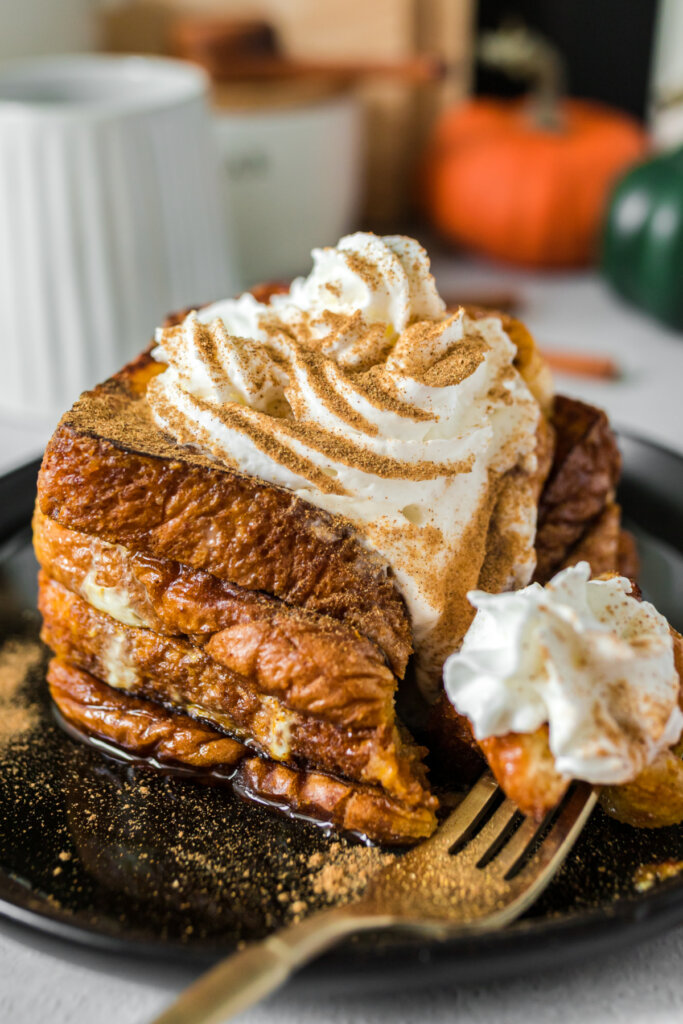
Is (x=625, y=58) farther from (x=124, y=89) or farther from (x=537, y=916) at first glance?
(x=537, y=916)

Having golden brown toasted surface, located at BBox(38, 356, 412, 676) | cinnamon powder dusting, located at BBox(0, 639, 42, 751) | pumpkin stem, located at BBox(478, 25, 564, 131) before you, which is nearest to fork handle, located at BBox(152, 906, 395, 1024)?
golden brown toasted surface, located at BBox(38, 356, 412, 676)

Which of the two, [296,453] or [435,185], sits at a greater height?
[296,453]

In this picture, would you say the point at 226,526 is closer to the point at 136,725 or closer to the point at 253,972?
the point at 136,725

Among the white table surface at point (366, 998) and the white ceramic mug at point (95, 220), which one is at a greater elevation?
the white ceramic mug at point (95, 220)

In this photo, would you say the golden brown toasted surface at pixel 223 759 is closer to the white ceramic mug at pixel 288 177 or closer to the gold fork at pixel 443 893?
the gold fork at pixel 443 893

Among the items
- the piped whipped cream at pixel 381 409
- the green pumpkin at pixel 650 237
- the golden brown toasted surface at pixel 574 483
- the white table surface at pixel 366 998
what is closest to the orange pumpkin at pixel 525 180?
the green pumpkin at pixel 650 237

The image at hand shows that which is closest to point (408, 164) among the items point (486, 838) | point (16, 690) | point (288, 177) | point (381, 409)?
point (288, 177)

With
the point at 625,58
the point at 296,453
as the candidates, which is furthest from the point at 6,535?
the point at 625,58
